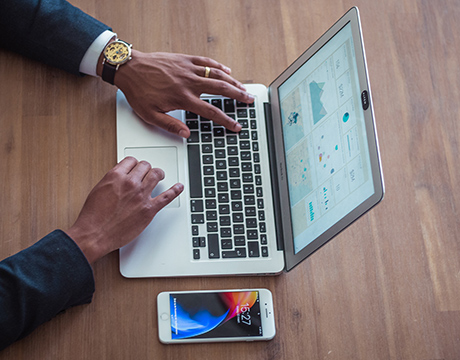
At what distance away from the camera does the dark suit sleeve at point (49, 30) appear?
0.96 m

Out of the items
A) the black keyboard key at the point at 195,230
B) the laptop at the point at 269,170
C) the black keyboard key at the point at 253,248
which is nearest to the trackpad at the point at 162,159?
the laptop at the point at 269,170

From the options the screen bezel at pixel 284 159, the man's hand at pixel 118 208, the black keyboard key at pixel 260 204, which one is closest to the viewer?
the screen bezel at pixel 284 159

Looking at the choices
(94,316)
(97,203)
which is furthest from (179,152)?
(94,316)

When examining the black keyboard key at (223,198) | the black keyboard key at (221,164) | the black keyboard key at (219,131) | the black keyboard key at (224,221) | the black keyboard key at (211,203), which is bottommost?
the black keyboard key at (224,221)

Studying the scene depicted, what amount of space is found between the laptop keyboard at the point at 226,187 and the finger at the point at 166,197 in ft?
0.15

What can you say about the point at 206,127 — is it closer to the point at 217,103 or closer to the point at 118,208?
the point at 217,103

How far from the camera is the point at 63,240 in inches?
32.7

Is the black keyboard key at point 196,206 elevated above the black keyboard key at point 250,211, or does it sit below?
above

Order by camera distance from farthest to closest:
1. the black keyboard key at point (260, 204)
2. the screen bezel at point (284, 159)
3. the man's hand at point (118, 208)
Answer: the black keyboard key at point (260, 204) < the man's hand at point (118, 208) < the screen bezel at point (284, 159)

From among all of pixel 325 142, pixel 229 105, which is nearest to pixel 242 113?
pixel 229 105

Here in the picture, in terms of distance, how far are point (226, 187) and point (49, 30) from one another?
51cm

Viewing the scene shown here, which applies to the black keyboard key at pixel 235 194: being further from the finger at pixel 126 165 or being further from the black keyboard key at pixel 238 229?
the finger at pixel 126 165

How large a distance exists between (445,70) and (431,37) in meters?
0.10

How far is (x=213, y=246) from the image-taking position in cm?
92
